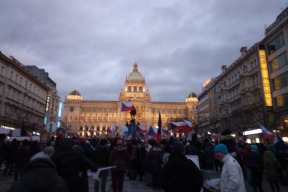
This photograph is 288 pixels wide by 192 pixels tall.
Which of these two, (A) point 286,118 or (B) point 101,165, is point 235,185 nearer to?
(B) point 101,165

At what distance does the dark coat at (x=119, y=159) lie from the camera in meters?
7.92

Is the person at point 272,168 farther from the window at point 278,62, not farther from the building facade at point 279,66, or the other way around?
the window at point 278,62

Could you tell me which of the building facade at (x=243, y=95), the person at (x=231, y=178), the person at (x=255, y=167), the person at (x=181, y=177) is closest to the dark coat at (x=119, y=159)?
the person at (x=181, y=177)

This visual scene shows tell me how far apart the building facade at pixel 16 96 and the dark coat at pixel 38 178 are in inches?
1310

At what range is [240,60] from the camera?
43.3m

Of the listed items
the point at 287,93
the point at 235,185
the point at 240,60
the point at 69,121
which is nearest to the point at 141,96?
the point at 69,121

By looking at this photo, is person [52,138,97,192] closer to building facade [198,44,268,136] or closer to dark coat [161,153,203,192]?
dark coat [161,153,203,192]

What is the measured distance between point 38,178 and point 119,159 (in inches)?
214

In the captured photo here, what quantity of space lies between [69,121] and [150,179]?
341 feet

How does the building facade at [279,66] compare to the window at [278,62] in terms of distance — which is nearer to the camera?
the building facade at [279,66]

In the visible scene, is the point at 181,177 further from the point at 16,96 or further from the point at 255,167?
the point at 16,96

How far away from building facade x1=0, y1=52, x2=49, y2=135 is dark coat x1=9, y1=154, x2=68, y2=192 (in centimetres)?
3327

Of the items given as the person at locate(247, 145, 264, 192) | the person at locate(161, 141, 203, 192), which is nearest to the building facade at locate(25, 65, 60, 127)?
the person at locate(247, 145, 264, 192)

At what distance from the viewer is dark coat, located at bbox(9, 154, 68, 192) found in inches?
109
